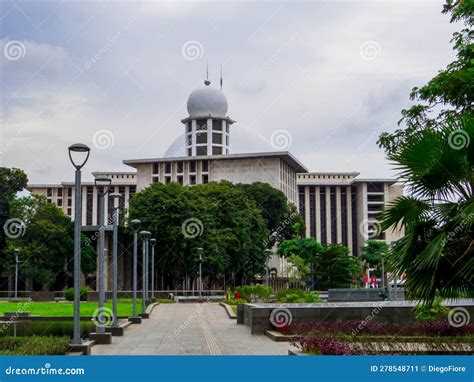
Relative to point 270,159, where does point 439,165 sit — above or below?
below

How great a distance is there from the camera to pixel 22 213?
61938mm

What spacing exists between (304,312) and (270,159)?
248ft

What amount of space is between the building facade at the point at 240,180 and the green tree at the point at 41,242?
22.6 ft

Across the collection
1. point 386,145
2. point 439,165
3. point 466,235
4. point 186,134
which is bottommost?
point 466,235

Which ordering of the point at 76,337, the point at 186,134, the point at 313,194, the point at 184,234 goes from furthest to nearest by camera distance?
1. the point at 313,194
2. the point at 186,134
3. the point at 184,234
4. the point at 76,337

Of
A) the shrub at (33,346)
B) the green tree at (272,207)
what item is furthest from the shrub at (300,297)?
the green tree at (272,207)

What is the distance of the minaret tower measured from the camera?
98312 millimetres

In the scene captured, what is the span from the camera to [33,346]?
40.2ft

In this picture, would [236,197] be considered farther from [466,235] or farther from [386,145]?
[466,235]

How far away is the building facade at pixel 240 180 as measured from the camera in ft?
311

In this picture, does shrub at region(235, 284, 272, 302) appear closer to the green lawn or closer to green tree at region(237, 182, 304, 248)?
the green lawn
